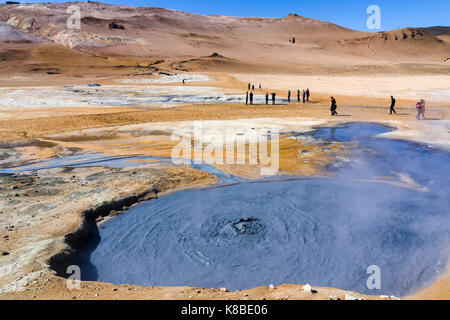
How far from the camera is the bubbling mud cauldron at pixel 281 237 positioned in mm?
7680

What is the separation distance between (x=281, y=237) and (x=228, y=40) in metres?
112

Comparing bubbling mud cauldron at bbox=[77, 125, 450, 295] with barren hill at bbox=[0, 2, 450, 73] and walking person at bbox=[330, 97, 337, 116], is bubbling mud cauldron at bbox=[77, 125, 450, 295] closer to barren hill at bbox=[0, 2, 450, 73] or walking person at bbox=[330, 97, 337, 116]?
walking person at bbox=[330, 97, 337, 116]

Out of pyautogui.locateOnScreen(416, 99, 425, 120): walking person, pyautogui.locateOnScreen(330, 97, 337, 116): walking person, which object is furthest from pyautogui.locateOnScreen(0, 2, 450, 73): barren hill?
pyautogui.locateOnScreen(416, 99, 425, 120): walking person

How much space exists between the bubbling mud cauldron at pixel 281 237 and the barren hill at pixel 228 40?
64.8 metres

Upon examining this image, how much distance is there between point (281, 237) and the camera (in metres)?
9.14

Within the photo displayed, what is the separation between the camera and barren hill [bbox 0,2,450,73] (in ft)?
268

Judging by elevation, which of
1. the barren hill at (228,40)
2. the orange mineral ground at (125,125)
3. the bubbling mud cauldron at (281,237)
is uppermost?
the barren hill at (228,40)

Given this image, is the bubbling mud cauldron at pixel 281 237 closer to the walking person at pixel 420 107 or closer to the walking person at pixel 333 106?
the walking person at pixel 420 107

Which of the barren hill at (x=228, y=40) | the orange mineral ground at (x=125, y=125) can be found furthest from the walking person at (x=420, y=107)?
the barren hill at (x=228, y=40)

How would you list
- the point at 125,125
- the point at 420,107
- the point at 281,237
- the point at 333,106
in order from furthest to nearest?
the point at 333,106
the point at 125,125
the point at 420,107
the point at 281,237

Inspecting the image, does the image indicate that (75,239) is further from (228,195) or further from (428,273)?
(428,273)

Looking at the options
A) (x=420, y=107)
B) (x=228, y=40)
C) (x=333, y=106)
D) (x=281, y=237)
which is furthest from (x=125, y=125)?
(x=228, y=40)

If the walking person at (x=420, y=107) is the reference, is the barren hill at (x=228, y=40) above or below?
above

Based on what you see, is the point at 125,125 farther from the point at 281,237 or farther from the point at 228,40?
the point at 228,40
